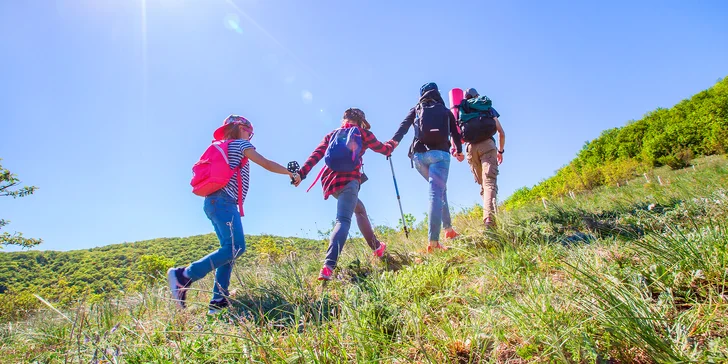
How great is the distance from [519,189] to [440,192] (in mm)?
28938

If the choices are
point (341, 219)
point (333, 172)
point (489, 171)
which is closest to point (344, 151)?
point (333, 172)

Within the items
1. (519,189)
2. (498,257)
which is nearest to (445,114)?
(498,257)

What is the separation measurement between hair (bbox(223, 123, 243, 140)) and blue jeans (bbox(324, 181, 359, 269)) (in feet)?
4.16

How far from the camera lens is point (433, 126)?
4078 millimetres

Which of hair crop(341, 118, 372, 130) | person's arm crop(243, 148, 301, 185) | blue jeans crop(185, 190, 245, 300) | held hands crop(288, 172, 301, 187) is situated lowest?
blue jeans crop(185, 190, 245, 300)

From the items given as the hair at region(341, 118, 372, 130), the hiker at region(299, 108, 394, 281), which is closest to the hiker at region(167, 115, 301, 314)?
the hiker at region(299, 108, 394, 281)

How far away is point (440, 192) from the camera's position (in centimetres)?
388

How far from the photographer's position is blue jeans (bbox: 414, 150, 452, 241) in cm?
371

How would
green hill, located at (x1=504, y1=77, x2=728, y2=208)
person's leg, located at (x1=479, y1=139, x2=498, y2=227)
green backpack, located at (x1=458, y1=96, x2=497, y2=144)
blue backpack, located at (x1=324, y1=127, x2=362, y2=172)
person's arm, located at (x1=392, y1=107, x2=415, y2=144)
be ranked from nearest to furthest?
1. blue backpack, located at (x1=324, y1=127, x2=362, y2=172)
2. person's leg, located at (x1=479, y1=139, x2=498, y2=227)
3. person's arm, located at (x1=392, y1=107, x2=415, y2=144)
4. green backpack, located at (x1=458, y1=96, x2=497, y2=144)
5. green hill, located at (x1=504, y1=77, x2=728, y2=208)

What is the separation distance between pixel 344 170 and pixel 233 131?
4.31 ft

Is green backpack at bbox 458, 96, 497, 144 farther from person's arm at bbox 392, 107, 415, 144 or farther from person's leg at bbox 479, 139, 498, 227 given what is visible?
person's arm at bbox 392, 107, 415, 144

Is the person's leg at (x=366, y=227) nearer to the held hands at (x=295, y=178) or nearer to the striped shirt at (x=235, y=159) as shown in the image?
the held hands at (x=295, y=178)

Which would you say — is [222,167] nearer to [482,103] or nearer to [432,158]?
[432,158]

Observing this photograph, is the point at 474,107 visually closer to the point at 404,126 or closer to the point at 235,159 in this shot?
the point at 404,126
